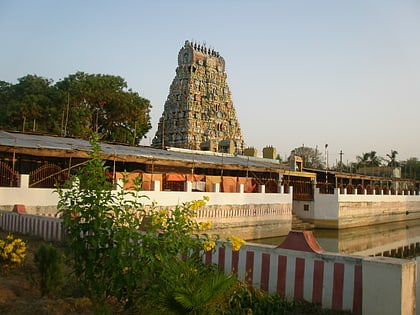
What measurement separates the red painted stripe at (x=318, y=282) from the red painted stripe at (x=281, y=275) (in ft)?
1.29

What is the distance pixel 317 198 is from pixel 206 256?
21.6m

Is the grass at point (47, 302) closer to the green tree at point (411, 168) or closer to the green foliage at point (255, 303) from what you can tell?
the green foliage at point (255, 303)

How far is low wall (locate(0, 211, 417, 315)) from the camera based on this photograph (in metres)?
4.17

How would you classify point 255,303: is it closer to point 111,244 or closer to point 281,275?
point 281,275

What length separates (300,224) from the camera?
24859mm

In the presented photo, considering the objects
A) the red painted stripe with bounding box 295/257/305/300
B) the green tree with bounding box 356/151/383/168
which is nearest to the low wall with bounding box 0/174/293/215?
the red painted stripe with bounding box 295/257/305/300

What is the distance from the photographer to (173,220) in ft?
13.9

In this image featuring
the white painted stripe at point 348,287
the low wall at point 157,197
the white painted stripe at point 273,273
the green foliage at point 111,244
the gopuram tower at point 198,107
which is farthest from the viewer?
the gopuram tower at point 198,107

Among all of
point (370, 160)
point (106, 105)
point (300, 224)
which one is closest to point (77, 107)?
point (106, 105)

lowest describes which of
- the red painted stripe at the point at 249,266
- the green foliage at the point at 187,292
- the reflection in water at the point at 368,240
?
the reflection in water at the point at 368,240

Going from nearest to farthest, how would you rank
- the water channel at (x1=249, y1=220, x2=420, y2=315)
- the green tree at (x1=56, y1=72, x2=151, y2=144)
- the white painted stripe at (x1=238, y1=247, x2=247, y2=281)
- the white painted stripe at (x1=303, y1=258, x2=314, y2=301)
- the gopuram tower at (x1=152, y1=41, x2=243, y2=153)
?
1. the white painted stripe at (x1=303, y1=258, x2=314, y2=301)
2. the white painted stripe at (x1=238, y1=247, x2=247, y2=281)
3. the water channel at (x1=249, y1=220, x2=420, y2=315)
4. the green tree at (x1=56, y1=72, x2=151, y2=144)
5. the gopuram tower at (x1=152, y1=41, x2=243, y2=153)

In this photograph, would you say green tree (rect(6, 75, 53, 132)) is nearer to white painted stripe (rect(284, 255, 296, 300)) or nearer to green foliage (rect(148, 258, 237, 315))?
white painted stripe (rect(284, 255, 296, 300))

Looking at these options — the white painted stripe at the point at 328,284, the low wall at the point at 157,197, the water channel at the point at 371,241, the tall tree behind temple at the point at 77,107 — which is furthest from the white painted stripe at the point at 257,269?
the tall tree behind temple at the point at 77,107

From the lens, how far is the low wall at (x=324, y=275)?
13.7 ft
